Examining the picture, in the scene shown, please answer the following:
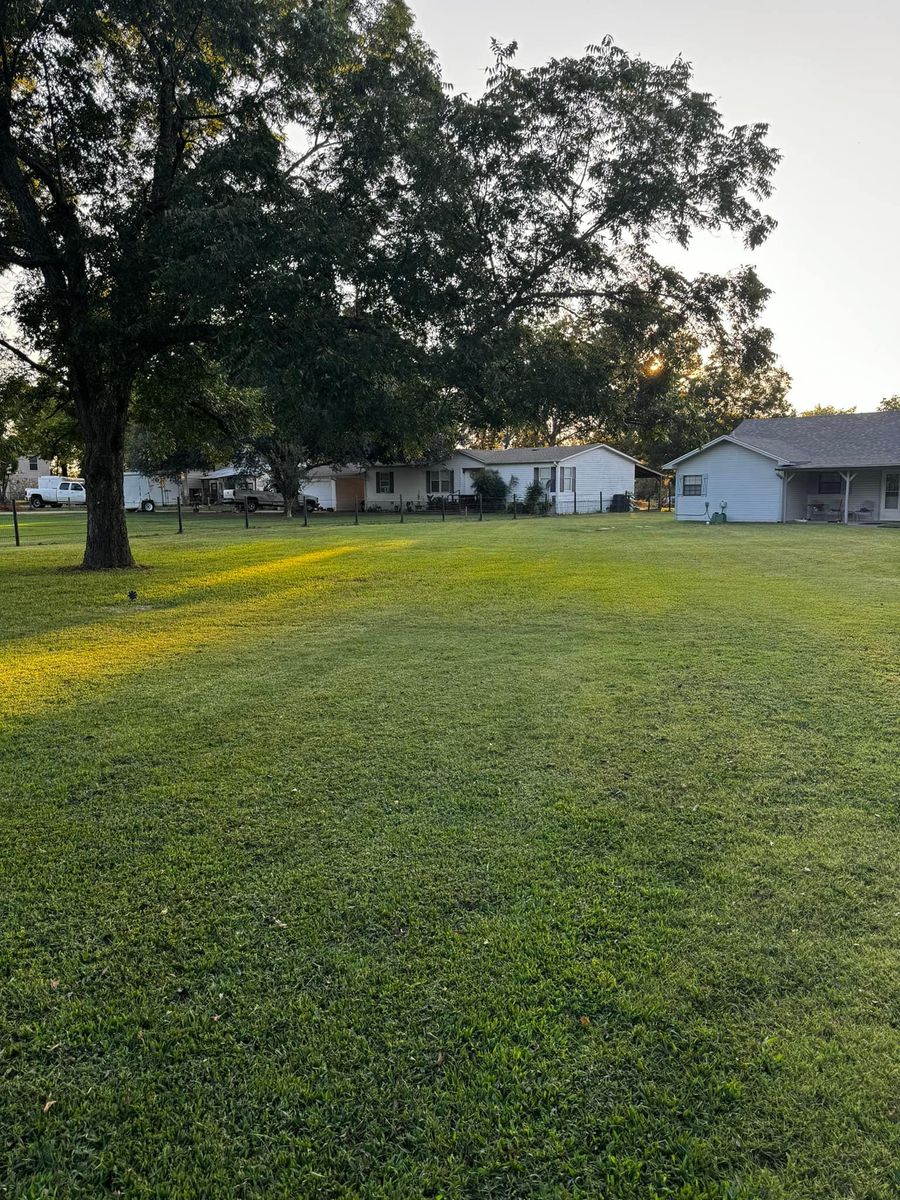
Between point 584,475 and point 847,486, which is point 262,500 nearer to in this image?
point 584,475

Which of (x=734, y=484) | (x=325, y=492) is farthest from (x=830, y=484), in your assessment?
(x=325, y=492)

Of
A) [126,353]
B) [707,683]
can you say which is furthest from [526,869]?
[126,353]

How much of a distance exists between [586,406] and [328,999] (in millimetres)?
10033

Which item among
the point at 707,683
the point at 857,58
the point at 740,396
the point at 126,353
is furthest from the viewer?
the point at 740,396

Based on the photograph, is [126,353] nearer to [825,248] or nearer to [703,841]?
[703,841]

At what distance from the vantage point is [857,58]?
10.9m

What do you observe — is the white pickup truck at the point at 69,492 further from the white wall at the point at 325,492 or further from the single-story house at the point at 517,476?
the single-story house at the point at 517,476

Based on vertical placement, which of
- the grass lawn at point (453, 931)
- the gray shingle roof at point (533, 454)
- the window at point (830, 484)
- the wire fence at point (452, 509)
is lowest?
the grass lawn at point (453, 931)

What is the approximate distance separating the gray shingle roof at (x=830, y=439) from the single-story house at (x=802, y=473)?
0.03 metres

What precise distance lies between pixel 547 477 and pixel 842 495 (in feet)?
46.3

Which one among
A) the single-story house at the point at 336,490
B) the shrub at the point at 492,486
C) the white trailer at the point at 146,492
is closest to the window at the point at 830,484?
the shrub at the point at 492,486

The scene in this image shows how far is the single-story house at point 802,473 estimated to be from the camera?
26.9 metres

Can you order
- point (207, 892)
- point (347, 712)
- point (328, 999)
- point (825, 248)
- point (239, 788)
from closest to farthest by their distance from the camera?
point (328, 999) → point (207, 892) → point (239, 788) → point (347, 712) → point (825, 248)

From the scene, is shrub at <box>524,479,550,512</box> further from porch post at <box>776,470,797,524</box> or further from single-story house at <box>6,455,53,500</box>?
single-story house at <box>6,455,53,500</box>
